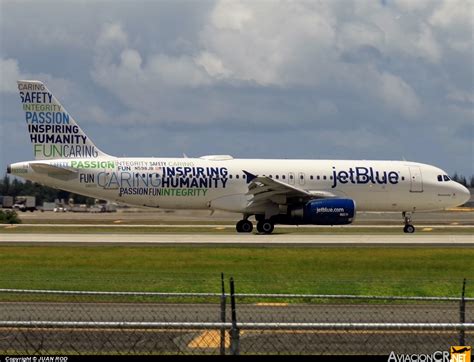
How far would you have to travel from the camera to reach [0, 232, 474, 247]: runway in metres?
37.6

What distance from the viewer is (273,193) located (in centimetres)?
4622

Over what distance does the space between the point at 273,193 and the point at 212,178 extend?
366cm

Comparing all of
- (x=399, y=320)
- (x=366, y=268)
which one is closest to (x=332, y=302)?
(x=399, y=320)

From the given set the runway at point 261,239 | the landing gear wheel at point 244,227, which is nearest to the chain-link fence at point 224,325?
the runway at point 261,239

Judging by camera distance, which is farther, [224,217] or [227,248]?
[224,217]

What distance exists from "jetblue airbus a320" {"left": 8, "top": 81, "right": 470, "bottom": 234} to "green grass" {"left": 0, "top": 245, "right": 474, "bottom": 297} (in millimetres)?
12204

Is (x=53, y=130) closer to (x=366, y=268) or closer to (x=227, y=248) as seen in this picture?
(x=227, y=248)

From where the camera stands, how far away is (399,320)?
16.1 metres

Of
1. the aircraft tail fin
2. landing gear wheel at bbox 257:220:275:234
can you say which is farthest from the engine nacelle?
the aircraft tail fin

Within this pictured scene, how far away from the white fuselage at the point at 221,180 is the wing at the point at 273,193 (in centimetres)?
76

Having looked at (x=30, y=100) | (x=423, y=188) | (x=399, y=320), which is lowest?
(x=399, y=320)

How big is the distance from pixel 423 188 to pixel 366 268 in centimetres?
2352

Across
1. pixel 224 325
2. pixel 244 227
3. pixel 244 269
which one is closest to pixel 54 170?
pixel 244 227

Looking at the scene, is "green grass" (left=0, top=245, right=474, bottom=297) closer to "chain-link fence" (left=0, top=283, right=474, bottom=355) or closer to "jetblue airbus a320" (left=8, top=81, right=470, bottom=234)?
"chain-link fence" (left=0, top=283, right=474, bottom=355)
